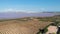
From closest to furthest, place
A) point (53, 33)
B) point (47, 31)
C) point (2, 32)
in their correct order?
point (53, 33) < point (47, 31) < point (2, 32)

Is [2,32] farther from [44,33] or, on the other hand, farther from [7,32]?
[44,33]

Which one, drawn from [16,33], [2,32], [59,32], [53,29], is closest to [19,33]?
[16,33]

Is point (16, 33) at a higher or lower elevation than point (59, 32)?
lower

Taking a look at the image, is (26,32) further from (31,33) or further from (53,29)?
(53,29)

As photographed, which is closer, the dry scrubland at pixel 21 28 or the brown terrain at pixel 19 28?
the brown terrain at pixel 19 28

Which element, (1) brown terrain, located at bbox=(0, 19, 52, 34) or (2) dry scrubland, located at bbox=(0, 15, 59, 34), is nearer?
(1) brown terrain, located at bbox=(0, 19, 52, 34)

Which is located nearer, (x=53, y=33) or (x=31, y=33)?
(x=53, y=33)

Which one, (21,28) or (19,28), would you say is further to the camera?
(21,28)

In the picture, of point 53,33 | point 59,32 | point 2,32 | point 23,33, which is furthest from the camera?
point 23,33

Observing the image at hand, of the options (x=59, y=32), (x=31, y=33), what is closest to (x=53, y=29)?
(x=59, y=32)
